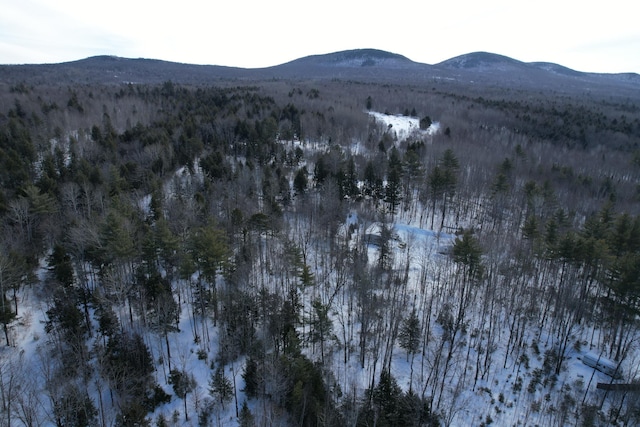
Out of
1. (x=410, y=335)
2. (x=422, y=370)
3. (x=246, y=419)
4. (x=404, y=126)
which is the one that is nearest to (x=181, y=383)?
(x=246, y=419)

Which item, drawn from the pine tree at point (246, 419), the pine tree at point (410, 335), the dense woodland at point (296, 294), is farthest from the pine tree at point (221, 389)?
the pine tree at point (410, 335)

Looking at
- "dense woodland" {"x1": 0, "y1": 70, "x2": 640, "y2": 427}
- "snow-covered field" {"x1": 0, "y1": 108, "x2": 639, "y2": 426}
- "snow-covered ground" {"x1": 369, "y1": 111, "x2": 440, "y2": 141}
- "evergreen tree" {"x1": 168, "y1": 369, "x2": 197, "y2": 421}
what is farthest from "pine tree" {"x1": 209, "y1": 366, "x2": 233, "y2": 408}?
"snow-covered ground" {"x1": 369, "y1": 111, "x2": 440, "y2": 141}

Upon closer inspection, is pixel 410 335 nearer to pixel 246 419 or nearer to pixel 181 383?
pixel 246 419

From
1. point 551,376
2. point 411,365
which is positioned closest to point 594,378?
point 551,376

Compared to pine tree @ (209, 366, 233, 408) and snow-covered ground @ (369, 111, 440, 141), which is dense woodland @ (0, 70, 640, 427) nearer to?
pine tree @ (209, 366, 233, 408)

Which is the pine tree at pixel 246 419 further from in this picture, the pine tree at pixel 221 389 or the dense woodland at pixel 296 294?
the pine tree at pixel 221 389

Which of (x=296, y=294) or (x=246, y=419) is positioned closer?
(x=246, y=419)

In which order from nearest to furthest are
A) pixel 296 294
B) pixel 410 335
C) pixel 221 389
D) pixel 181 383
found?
pixel 221 389 → pixel 181 383 → pixel 410 335 → pixel 296 294

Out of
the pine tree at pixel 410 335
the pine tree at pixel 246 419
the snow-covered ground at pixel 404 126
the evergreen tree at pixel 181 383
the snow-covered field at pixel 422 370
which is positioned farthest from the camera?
the snow-covered ground at pixel 404 126

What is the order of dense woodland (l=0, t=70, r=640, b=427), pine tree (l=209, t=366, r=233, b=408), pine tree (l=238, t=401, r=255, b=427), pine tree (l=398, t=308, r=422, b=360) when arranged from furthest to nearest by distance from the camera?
pine tree (l=398, t=308, r=422, b=360)
pine tree (l=209, t=366, r=233, b=408)
dense woodland (l=0, t=70, r=640, b=427)
pine tree (l=238, t=401, r=255, b=427)
